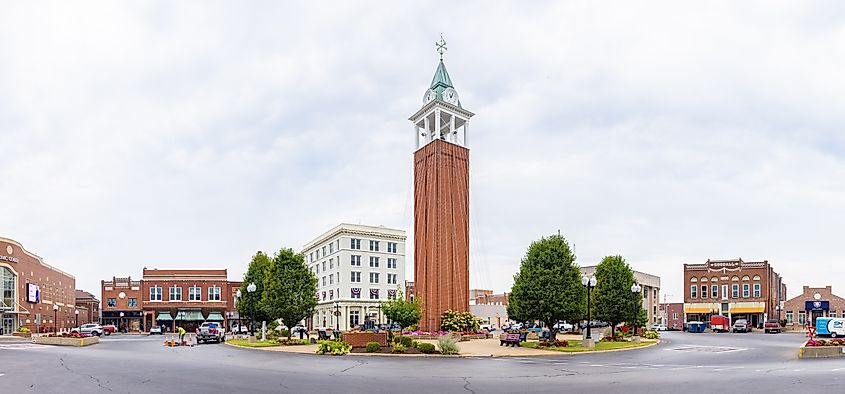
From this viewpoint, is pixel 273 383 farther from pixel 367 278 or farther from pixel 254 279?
pixel 367 278

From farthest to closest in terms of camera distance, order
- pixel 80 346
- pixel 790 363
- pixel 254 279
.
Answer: pixel 254 279, pixel 80 346, pixel 790 363

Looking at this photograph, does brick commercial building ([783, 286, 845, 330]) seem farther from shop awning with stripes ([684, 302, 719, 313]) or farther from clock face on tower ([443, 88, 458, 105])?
clock face on tower ([443, 88, 458, 105])

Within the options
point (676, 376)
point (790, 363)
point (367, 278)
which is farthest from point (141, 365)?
point (367, 278)

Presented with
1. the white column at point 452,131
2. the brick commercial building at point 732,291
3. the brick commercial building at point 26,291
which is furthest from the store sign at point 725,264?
the brick commercial building at point 26,291

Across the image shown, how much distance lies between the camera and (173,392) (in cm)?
1847

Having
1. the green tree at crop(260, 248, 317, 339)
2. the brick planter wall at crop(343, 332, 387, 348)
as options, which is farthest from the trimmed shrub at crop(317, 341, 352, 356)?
the green tree at crop(260, 248, 317, 339)

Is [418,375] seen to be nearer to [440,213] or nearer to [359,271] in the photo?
[440,213]

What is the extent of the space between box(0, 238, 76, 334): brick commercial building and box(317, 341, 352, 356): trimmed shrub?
175ft

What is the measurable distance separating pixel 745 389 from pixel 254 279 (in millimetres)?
50780

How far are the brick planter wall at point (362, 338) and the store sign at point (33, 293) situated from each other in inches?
2306

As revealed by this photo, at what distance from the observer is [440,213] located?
219 feet

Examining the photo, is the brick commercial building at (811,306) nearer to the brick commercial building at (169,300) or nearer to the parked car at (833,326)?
the parked car at (833,326)

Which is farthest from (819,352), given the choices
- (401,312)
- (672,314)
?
(672,314)

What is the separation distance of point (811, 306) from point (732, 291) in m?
9.93
